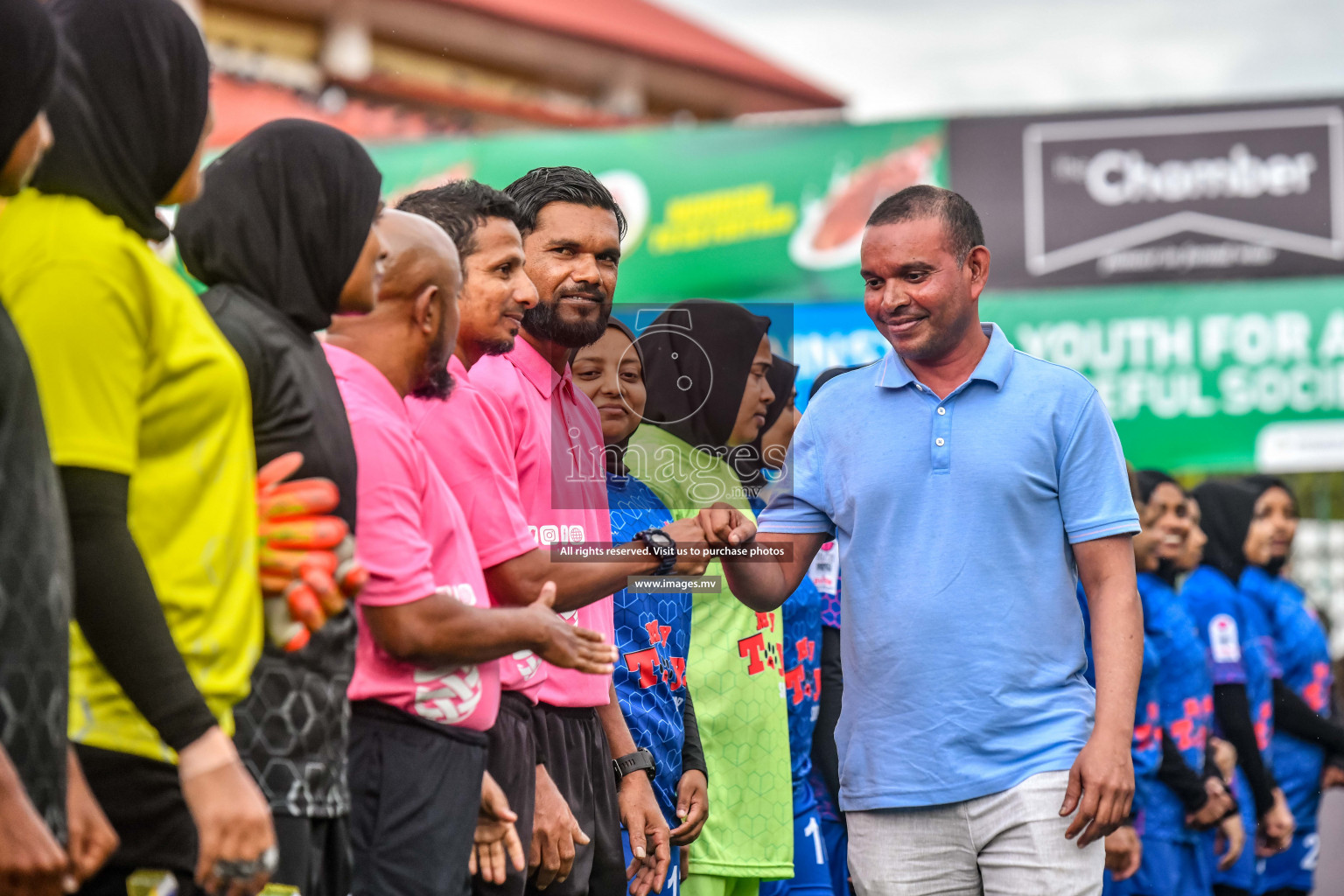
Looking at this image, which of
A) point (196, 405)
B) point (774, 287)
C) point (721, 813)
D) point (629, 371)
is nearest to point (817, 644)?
point (721, 813)

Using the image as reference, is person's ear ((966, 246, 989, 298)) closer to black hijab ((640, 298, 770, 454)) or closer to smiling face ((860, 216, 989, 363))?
smiling face ((860, 216, 989, 363))

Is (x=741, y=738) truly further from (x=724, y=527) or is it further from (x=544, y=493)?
(x=544, y=493)

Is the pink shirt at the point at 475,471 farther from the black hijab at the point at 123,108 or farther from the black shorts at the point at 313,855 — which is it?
the black hijab at the point at 123,108

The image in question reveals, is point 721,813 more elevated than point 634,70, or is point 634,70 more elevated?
point 634,70

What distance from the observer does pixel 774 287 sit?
1238 centimetres

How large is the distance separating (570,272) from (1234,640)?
498 centimetres

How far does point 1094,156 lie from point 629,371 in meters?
8.66

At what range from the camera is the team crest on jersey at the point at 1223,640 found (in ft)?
24.2

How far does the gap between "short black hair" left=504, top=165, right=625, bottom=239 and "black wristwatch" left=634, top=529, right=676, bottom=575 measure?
911 mm

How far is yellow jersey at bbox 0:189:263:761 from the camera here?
1914 mm

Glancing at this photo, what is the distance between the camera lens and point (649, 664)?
4152 millimetres

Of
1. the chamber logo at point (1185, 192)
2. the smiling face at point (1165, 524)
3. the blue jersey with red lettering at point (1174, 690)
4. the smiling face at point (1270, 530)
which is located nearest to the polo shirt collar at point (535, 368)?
the blue jersey with red lettering at point (1174, 690)

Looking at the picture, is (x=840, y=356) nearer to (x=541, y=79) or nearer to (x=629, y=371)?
(x=629, y=371)

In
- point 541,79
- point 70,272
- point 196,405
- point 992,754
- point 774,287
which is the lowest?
point 992,754
